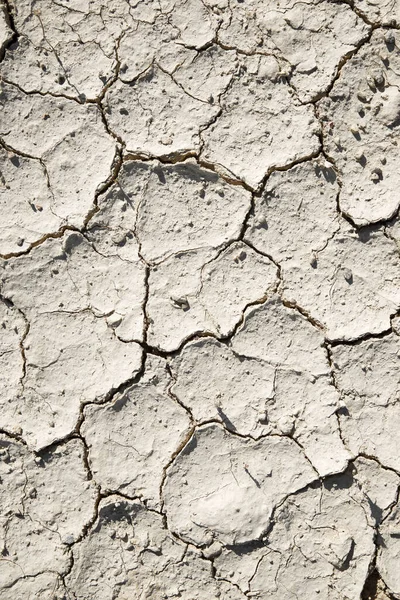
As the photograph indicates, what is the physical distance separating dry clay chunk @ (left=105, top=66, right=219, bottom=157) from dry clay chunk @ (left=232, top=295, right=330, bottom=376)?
775 mm

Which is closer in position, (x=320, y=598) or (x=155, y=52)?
(x=320, y=598)

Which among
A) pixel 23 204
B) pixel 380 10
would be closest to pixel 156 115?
pixel 23 204

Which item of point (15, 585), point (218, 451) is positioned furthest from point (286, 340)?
point (15, 585)

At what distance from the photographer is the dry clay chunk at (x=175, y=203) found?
2857mm

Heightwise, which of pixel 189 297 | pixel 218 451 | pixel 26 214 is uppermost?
pixel 26 214

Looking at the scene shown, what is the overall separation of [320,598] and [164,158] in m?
1.94

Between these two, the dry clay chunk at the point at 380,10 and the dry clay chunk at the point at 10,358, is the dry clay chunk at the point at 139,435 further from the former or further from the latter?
the dry clay chunk at the point at 380,10

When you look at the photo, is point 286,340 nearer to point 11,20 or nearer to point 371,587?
point 371,587

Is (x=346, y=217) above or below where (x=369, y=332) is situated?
above

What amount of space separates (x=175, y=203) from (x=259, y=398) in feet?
2.96

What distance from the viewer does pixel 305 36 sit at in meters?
2.86

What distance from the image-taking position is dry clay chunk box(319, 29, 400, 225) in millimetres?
2814

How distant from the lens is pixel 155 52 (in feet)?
9.55

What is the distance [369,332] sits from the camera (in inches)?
110
